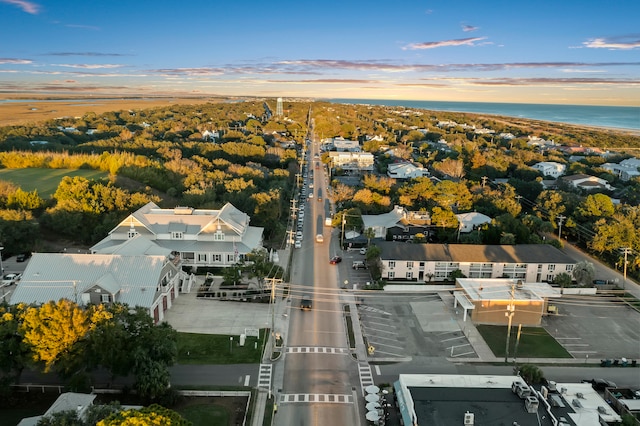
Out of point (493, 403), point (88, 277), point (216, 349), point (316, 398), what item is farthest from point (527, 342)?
point (88, 277)

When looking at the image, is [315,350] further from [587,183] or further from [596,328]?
[587,183]

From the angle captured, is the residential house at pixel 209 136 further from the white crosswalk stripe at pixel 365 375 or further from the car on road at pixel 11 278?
the white crosswalk stripe at pixel 365 375

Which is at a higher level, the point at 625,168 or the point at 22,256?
the point at 625,168

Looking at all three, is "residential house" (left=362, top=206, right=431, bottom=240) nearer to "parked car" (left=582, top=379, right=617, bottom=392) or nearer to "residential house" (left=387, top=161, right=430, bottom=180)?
"parked car" (left=582, top=379, right=617, bottom=392)

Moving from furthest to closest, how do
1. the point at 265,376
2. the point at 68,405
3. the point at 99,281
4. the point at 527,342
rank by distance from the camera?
the point at 527,342 < the point at 99,281 < the point at 265,376 < the point at 68,405

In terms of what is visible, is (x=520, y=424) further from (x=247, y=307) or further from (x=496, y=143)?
(x=496, y=143)

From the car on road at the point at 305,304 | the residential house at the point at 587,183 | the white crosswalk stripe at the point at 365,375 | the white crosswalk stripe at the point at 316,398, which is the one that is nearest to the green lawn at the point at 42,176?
the car on road at the point at 305,304
